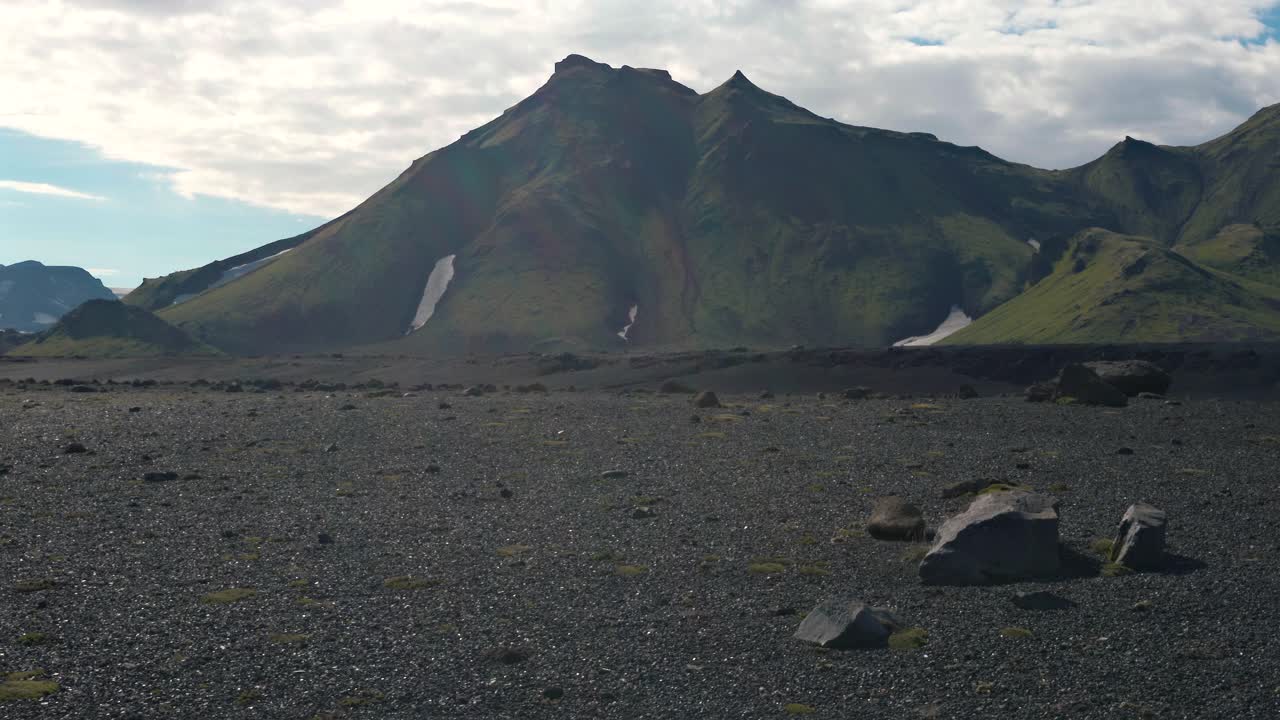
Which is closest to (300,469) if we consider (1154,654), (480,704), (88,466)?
(88,466)

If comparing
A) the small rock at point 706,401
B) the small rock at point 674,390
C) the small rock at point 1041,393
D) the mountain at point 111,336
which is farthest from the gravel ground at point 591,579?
the mountain at point 111,336

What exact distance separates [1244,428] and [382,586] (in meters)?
38.4

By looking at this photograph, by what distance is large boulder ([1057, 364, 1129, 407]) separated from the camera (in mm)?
53812

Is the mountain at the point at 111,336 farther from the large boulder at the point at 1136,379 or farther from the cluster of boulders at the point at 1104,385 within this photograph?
the large boulder at the point at 1136,379

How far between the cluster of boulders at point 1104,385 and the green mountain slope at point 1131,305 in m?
96.1

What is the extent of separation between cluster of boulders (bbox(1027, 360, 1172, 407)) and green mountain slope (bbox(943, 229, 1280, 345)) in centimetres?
9610

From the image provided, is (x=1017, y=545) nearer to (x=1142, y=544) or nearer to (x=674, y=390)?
(x=1142, y=544)

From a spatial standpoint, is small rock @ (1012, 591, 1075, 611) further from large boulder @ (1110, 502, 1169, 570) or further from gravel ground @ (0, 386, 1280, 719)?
large boulder @ (1110, 502, 1169, 570)

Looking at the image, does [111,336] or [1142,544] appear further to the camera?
[111,336]

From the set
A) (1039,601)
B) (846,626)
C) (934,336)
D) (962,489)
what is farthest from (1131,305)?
(846,626)

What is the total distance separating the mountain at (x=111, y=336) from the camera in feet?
492

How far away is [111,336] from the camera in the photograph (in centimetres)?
15350

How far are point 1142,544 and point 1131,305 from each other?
152539mm

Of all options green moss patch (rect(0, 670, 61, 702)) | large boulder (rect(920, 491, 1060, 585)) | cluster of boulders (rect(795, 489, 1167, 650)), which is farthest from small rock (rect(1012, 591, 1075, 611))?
green moss patch (rect(0, 670, 61, 702))
